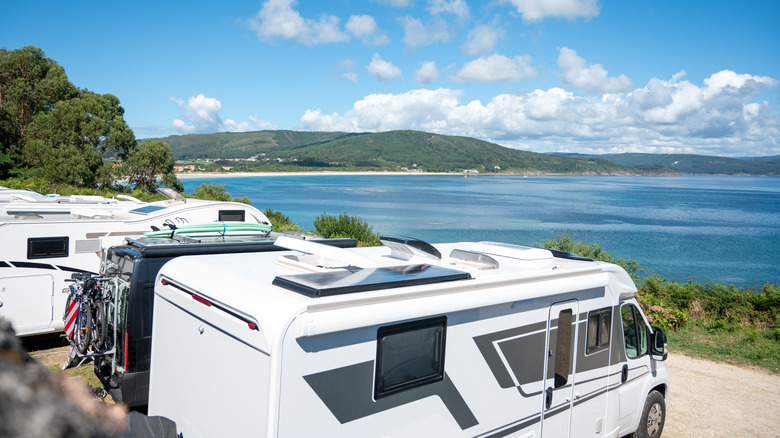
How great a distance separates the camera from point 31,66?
3656 cm

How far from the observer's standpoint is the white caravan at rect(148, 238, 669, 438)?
3.09 metres

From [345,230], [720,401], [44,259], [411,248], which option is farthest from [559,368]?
[345,230]

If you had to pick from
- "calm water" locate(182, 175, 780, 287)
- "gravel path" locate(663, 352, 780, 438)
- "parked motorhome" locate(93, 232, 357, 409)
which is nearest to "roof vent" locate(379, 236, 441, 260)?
"parked motorhome" locate(93, 232, 357, 409)

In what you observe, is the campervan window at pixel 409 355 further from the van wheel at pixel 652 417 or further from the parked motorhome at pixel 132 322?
the van wheel at pixel 652 417

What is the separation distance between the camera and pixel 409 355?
3.58 meters

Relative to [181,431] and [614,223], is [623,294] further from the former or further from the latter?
[614,223]

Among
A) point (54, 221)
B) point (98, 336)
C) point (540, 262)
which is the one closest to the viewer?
point (540, 262)

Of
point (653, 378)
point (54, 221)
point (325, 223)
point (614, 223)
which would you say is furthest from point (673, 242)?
point (54, 221)

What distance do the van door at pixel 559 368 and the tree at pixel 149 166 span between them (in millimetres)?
36721

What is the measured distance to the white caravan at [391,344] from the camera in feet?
10.1

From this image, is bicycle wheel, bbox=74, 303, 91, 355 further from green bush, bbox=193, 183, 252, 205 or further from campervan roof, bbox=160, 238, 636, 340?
green bush, bbox=193, 183, 252, 205

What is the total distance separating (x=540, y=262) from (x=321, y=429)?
278cm

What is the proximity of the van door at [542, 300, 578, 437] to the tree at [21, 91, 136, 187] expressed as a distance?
33.9m

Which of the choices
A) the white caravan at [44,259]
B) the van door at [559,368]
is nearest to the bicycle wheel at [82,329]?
the white caravan at [44,259]
